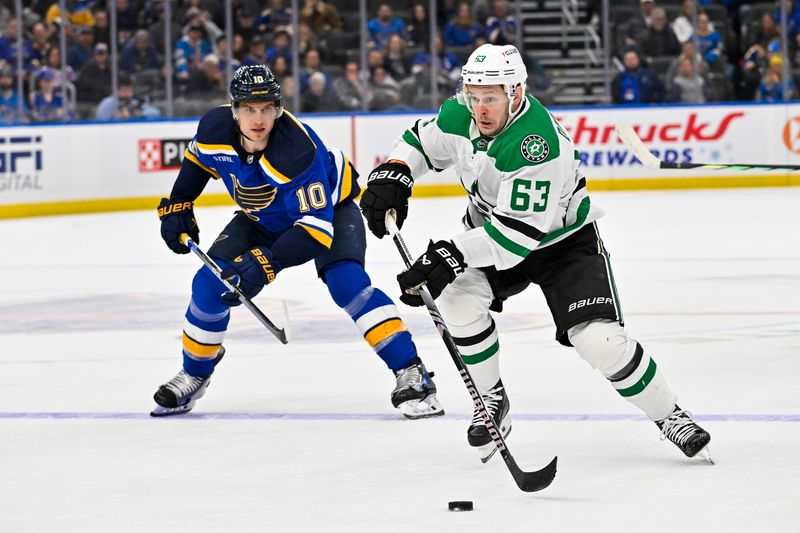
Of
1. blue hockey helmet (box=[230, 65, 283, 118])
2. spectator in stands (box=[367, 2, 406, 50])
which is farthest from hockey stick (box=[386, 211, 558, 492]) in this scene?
spectator in stands (box=[367, 2, 406, 50])

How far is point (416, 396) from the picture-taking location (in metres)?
4.39

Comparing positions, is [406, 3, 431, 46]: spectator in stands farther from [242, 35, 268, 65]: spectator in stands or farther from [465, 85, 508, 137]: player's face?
[465, 85, 508, 137]: player's face

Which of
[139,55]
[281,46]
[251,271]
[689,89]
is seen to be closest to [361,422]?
[251,271]

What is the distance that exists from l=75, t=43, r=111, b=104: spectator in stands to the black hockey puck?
393 inches

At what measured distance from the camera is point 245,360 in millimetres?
5539

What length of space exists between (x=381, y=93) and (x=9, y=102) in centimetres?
333

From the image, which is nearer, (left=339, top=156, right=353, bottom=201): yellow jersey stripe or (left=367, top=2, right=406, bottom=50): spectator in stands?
(left=339, top=156, right=353, bottom=201): yellow jersey stripe

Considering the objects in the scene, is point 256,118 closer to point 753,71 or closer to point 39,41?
point 39,41

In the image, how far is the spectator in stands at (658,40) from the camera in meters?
13.9

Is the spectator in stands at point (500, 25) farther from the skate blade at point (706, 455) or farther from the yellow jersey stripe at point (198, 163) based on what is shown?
the skate blade at point (706, 455)

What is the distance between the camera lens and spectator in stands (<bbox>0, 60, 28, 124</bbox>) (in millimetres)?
12195

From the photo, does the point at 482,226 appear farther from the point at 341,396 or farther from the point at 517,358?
the point at 517,358

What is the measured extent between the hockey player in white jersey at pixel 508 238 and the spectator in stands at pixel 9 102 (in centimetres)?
886

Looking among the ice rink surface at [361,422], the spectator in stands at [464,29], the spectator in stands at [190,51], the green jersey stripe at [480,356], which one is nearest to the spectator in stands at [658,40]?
the spectator in stands at [464,29]
